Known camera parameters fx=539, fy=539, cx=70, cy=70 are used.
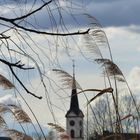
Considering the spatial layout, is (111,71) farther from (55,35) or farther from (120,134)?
(55,35)

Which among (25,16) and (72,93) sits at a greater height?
(25,16)

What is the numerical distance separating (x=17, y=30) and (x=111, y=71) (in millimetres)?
990

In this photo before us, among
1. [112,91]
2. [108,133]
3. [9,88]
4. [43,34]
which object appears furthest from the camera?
[108,133]

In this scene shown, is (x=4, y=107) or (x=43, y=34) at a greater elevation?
(x=43, y=34)

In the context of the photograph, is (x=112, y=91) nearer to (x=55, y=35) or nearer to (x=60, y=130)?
(x=60, y=130)

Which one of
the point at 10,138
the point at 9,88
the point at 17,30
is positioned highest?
the point at 17,30

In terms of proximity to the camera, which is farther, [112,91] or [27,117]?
[112,91]

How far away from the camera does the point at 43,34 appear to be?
264 cm

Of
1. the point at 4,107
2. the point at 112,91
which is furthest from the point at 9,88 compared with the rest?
the point at 112,91

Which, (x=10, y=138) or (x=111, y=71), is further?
(x=111, y=71)

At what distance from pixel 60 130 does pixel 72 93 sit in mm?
608

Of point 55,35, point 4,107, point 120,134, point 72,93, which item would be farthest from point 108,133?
point 55,35

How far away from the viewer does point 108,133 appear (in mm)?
3777

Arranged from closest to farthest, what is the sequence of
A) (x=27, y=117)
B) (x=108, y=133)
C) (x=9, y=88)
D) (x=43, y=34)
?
(x=43, y=34)
(x=9, y=88)
(x=27, y=117)
(x=108, y=133)
